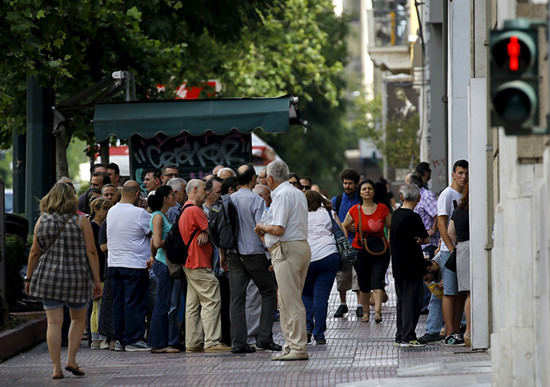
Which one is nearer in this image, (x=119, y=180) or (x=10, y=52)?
(x=10, y=52)

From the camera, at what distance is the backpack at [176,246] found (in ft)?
40.8

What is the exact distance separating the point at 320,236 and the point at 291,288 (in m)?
1.75

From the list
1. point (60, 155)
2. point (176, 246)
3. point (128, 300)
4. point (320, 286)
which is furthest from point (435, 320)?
point (60, 155)

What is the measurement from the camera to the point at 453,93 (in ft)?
50.8

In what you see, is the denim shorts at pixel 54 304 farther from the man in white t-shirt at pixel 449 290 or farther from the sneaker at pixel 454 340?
the sneaker at pixel 454 340

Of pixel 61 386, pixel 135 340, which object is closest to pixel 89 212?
pixel 135 340

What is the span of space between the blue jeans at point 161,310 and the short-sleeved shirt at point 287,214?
165cm

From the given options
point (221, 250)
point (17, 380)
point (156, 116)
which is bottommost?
point (17, 380)

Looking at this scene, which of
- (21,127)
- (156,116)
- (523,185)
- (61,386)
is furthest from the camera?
(21,127)

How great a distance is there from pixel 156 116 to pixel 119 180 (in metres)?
1.08

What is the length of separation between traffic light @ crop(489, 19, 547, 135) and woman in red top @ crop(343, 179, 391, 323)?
26.1 feet

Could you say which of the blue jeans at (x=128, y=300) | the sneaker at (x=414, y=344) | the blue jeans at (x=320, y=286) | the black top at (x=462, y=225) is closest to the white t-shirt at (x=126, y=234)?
the blue jeans at (x=128, y=300)

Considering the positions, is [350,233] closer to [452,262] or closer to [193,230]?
[452,262]

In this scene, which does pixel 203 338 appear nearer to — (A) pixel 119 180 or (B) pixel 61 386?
(B) pixel 61 386
